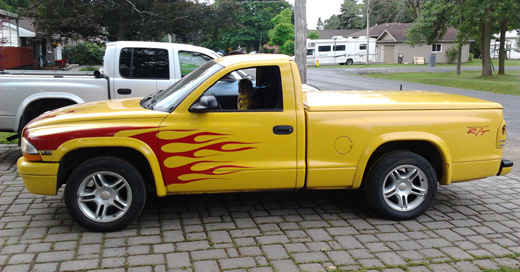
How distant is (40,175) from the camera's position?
16.2 feet

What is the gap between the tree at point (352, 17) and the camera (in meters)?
90.2

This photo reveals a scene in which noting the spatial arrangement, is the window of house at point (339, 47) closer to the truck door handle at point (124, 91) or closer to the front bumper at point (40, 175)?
the truck door handle at point (124, 91)

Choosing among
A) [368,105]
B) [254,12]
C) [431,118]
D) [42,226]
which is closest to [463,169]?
[431,118]

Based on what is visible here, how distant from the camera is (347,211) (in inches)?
229

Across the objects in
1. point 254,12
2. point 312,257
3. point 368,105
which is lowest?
point 312,257

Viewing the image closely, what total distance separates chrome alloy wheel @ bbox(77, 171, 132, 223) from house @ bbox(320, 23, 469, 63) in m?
55.8

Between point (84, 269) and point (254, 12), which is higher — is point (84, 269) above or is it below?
below

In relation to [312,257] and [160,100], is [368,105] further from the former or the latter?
[160,100]

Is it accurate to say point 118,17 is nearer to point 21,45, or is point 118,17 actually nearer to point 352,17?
point 21,45

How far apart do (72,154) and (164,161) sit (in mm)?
933

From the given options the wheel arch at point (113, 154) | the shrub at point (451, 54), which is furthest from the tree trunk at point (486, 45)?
the wheel arch at point (113, 154)

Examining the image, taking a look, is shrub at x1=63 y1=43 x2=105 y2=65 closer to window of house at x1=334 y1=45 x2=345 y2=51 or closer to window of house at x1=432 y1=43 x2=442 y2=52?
window of house at x1=334 y1=45 x2=345 y2=51

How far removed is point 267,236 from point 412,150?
197 cm

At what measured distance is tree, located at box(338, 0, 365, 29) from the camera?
90.2 m
